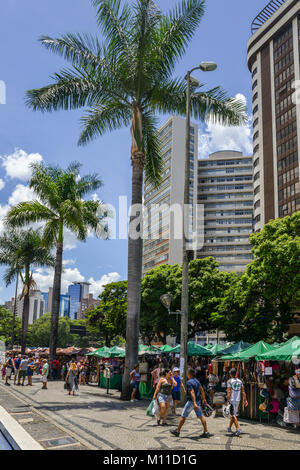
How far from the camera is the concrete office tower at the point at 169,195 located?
293ft

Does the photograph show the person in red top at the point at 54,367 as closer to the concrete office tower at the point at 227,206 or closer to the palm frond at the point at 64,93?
the palm frond at the point at 64,93

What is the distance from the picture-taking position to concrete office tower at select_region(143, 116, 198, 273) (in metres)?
89.2

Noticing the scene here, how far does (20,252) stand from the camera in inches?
1534

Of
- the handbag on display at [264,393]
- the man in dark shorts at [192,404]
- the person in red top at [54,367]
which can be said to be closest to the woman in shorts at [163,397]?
the man in dark shorts at [192,404]

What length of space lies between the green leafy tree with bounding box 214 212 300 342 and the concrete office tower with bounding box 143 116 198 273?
59.6 meters

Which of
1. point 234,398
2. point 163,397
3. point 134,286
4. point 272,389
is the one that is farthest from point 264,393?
point 134,286

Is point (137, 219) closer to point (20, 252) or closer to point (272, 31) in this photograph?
point (20, 252)

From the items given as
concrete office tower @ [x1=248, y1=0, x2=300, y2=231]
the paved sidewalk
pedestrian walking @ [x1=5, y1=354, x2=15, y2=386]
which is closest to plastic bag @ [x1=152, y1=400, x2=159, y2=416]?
the paved sidewalk

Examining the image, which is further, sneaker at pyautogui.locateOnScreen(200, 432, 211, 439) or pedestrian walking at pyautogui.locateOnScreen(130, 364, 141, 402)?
pedestrian walking at pyautogui.locateOnScreen(130, 364, 141, 402)

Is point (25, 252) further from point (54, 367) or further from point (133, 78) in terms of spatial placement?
point (133, 78)

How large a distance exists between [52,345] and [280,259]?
15493 mm

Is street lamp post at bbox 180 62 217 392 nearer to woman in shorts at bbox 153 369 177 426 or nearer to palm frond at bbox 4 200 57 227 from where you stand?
woman in shorts at bbox 153 369 177 426

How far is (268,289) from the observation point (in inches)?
1006

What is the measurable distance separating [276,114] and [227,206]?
3731 cm
